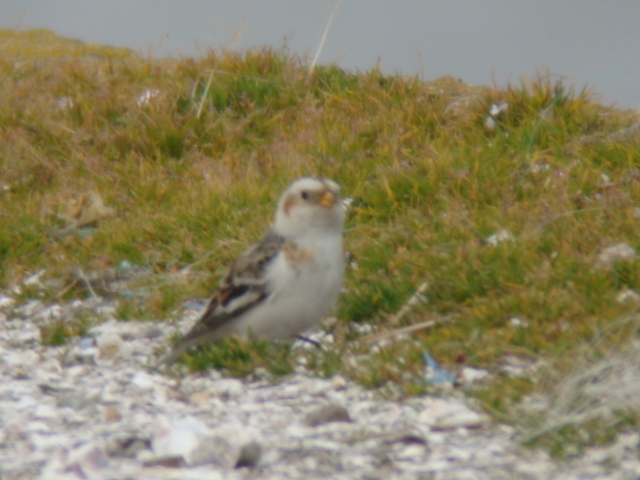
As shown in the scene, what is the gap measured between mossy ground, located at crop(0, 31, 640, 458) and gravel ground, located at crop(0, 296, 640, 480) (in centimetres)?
18

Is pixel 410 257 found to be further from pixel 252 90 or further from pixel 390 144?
pixel 252 90

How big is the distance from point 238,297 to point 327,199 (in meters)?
0.72

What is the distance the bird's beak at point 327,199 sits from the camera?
17.6ft

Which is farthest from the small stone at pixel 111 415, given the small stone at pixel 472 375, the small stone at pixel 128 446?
the small stone at pixel 472 375

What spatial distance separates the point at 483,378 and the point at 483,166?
282 cm

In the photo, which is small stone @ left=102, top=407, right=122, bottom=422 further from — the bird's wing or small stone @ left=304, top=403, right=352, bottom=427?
small stone @ left=304, top=403, right=352, bottom=427

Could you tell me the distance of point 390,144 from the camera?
8.11 m

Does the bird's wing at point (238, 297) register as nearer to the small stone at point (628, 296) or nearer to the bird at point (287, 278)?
the bird at point (287, 278)

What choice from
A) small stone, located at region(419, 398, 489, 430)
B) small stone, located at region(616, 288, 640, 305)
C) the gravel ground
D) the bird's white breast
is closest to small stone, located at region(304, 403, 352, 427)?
the gravel ground

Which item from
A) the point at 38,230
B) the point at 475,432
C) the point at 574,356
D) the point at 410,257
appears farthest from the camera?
the point at 38,230

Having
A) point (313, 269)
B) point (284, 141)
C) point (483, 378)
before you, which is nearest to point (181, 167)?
point (284, 141)

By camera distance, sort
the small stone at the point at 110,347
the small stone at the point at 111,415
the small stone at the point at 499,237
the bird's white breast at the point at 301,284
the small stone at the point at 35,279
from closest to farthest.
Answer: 1. the small stone at the point at 111,415
2. the bird's white breast at the point at 301,284
3. the small stone at the point at 110,347
4. the small stone at the point at 499,237
5. the small stone at the point at 35,279

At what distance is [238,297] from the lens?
544cm

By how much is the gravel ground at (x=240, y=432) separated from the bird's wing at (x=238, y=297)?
0.21 m
